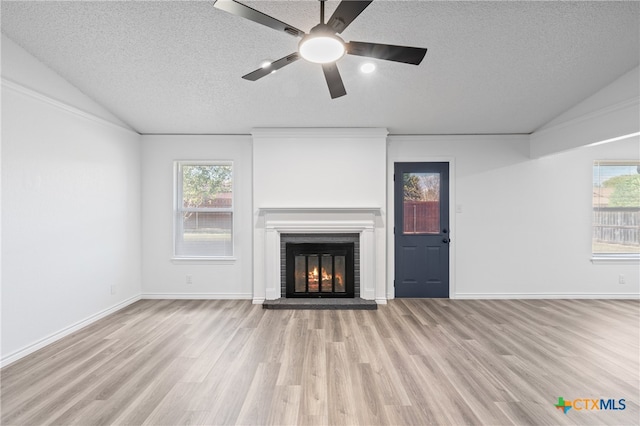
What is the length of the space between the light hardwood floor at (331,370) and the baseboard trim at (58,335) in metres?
0.09

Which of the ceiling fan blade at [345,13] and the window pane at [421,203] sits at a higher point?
the ceiling fan blade at [345,13]

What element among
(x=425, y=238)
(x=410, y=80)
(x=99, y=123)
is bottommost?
(x=425, y=238)

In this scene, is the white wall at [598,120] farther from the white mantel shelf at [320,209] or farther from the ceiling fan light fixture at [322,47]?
the ceiling fan light fixture at [322,47]

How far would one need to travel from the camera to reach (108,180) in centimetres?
385

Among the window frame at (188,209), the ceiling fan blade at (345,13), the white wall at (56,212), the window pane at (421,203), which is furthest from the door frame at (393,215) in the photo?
the white wall at (56,212)

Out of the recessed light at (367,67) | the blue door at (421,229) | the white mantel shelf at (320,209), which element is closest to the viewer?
the recessed light at (367,67)

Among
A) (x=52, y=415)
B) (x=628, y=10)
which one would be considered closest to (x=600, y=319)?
(x=628, y=10)

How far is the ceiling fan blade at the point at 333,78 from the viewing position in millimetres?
2154

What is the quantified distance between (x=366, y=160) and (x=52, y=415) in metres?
4.06

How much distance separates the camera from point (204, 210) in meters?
4.59

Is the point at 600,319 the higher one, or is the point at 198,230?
the point at 198,230

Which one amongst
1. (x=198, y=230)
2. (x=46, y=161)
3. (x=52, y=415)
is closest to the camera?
(x=52, y=415)

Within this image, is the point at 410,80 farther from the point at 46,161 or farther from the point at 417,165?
the point at 46,161

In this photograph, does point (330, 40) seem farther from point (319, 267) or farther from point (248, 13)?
point (319, 267)
